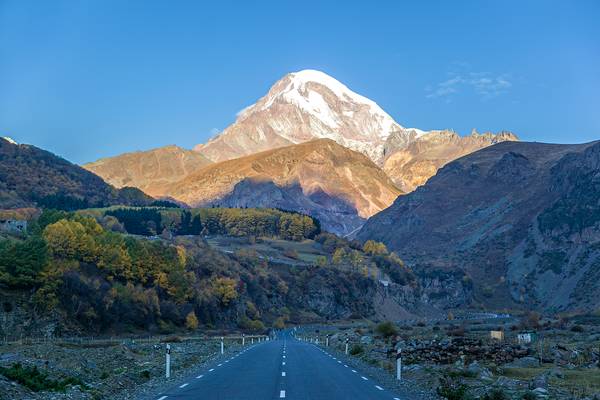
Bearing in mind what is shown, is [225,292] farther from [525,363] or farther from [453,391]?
[453,391]

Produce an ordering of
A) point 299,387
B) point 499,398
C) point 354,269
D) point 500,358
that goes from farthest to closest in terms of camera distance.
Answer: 1. point 354,269
2. point 500,358
3. point 299,387
4. point 499,398

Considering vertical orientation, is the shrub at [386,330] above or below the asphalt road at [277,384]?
above

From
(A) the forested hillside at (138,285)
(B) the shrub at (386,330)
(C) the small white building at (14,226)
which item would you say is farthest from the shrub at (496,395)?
(C) the small white building at (14,226)

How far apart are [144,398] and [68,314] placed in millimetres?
58555

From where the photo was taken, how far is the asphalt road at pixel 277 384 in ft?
72.4

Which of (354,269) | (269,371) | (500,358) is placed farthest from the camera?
(354,269)

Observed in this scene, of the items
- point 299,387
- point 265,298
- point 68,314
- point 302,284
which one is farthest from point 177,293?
point 299,387

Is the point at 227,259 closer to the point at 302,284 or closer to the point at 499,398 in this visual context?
the point at 302,284

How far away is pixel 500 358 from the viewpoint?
121 ft

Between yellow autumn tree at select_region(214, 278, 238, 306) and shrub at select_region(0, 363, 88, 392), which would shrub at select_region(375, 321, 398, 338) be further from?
yellow autumn tree at select_region(214, 278, 238, 306)

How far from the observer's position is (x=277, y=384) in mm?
25562

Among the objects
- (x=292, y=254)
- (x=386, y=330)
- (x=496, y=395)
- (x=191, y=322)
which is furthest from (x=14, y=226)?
(x=496, y=395)

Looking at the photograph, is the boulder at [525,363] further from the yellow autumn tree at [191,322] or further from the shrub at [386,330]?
the yellow autumn tree at [191,322]

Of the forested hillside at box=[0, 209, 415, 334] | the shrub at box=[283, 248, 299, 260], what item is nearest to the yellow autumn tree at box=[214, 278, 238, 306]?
the forested hillside at box=[0, 209, 415, 334]
